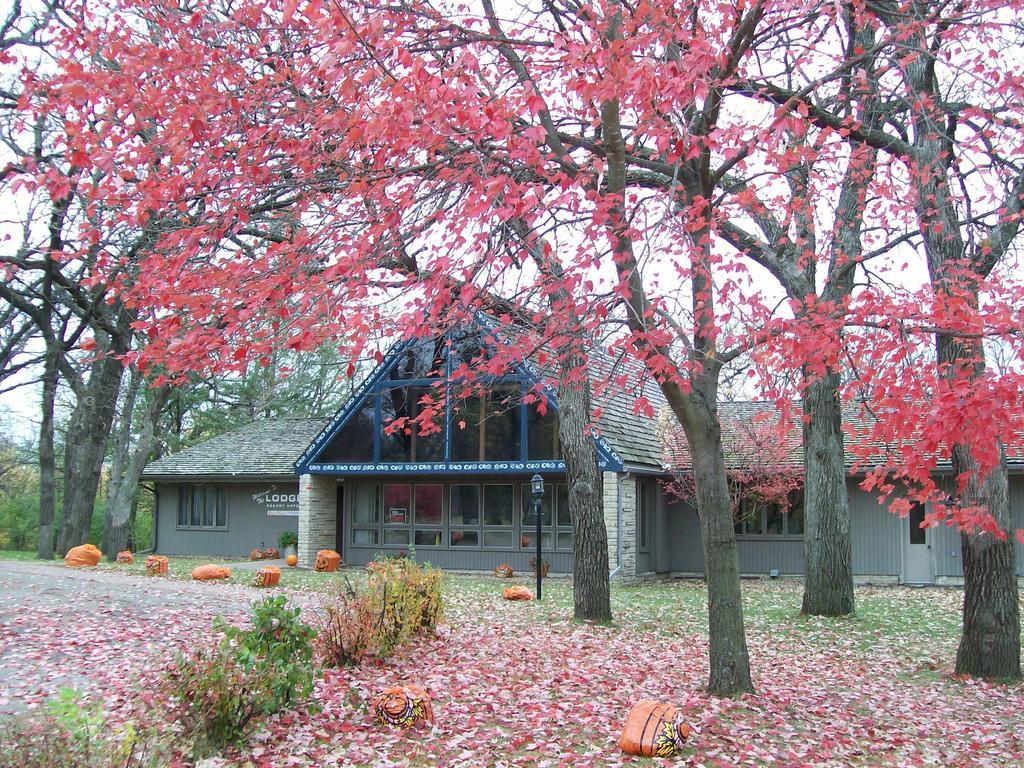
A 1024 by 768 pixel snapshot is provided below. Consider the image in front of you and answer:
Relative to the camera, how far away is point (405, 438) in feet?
73.3

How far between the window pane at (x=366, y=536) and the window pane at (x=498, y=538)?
3086 mm

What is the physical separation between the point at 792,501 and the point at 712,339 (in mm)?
15459

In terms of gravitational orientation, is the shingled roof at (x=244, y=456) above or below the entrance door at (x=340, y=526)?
above

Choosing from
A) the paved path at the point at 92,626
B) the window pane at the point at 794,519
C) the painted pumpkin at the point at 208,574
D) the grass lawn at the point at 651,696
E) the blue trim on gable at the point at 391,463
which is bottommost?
the grass lawn at the point at 651,696

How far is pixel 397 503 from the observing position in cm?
2362

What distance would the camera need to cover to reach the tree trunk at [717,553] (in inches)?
315

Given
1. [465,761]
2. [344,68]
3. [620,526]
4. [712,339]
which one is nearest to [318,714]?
[465,761]

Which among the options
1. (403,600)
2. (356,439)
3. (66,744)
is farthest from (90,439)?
(66,744)

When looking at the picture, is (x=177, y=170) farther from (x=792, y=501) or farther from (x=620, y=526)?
(x=792, y=501)

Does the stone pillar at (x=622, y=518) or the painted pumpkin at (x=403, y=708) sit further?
the stone pillar at (x=622, y=518)

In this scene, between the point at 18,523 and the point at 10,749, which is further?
the point at 18,523

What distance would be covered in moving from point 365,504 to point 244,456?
→ 19.9 ft

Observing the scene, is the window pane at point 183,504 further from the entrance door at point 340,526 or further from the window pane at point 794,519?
the window pane at point 794,519

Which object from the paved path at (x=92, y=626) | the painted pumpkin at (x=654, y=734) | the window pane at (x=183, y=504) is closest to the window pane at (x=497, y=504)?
the paved path at (x=92, y=626)
